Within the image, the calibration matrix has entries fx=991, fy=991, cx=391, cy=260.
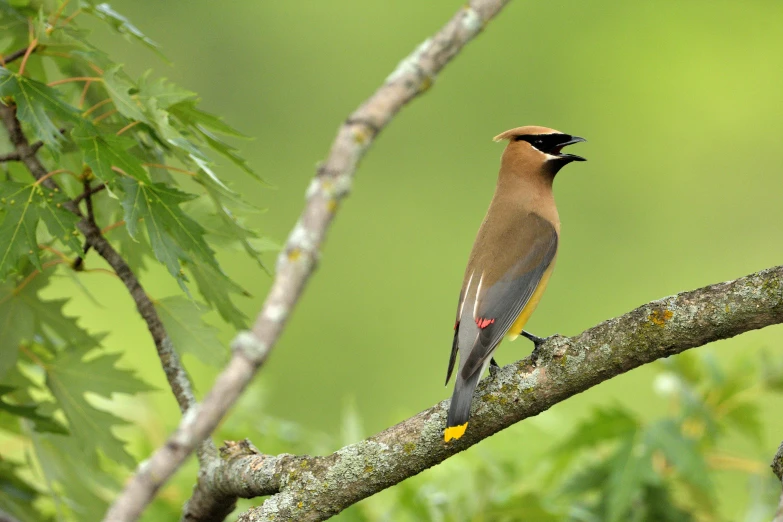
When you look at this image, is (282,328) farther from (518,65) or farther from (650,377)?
(518,65)

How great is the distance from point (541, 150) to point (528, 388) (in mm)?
1204

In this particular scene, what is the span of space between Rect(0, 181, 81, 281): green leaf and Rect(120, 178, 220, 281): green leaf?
0.12 metres

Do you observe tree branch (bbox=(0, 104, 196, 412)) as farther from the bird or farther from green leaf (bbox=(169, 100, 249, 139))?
the bird

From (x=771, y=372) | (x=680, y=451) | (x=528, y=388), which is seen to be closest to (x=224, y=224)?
(x=528, y=388)

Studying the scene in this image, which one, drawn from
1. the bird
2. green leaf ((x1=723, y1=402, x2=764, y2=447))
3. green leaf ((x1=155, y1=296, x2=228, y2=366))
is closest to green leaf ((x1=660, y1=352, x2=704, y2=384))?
green leaf ((x1=723, y1=402, x2=764, y2=447))

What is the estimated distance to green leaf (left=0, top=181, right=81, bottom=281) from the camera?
1945mm

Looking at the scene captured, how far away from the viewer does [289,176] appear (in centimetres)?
1055

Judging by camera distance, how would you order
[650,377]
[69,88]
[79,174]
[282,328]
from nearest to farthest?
[282,328], [79,174], [69,88], [650,377]

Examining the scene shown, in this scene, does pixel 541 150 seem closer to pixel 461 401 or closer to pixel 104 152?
pixel 461 401

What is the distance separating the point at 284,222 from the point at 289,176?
126cm

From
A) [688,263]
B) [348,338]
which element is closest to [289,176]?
[348,338]

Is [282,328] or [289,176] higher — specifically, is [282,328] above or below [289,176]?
below

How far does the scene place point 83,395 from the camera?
7.49 feet

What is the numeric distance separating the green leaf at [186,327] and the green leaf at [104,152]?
432mm
